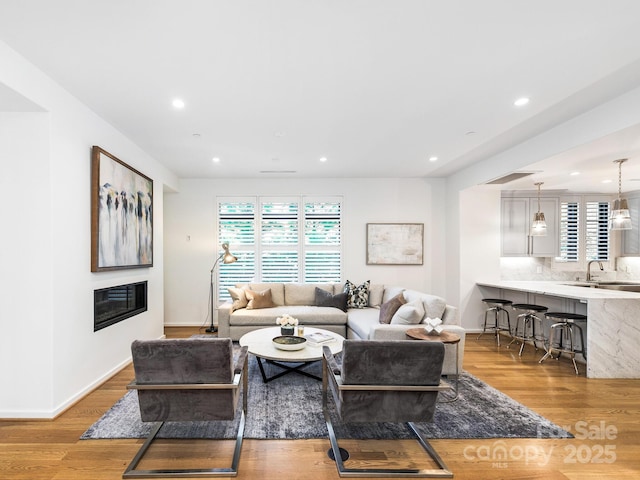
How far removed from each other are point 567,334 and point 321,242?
391 centimetres

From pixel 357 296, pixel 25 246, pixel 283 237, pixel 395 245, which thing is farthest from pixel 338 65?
pixel 395 245

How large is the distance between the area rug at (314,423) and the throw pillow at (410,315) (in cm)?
84

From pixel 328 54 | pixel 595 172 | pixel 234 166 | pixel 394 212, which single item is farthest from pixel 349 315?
pixel 595 172

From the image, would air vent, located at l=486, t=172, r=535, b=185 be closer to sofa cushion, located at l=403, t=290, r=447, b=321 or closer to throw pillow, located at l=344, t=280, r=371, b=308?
sofa cushion, located at l=403, t=290, r=447, b=321

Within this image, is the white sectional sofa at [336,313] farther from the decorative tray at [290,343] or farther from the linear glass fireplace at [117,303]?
the linear glass fireplace at [117,303]

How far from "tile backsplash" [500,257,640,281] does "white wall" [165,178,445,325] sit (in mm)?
A: 1160

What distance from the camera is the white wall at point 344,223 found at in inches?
230

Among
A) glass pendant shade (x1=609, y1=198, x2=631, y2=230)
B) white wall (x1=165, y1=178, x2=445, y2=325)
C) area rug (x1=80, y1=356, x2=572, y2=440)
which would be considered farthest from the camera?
white wall (x1=165, y1=178, x2=445, y2=325)

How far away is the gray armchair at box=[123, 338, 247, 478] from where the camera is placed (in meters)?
2.03

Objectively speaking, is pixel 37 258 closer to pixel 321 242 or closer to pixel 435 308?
pixel 435 308

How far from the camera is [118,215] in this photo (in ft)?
11.7

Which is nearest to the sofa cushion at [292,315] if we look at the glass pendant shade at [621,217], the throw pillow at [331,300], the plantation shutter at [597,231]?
the throw pillow at [331,300]

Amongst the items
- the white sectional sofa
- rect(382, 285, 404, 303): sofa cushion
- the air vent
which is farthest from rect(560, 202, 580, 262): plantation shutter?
rect(382, 285, 404, 303): sofa cushion

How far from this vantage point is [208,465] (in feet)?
6.89
